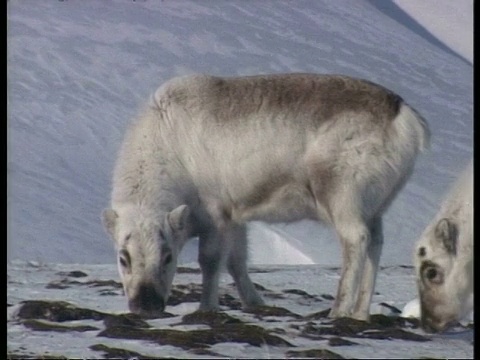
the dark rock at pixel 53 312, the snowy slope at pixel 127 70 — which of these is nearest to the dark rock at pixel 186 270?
the snowy slope at pixel 127 70

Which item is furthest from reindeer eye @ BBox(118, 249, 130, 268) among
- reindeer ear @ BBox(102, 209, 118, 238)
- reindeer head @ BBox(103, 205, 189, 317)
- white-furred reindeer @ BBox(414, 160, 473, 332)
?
white-furred reindeer @ BBox(414, 160, 473, 332)

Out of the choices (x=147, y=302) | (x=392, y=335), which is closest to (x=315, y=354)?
(x=392, y=335)

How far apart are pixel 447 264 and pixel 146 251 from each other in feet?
5.10

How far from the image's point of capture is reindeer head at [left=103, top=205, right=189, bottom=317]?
18.7 ft

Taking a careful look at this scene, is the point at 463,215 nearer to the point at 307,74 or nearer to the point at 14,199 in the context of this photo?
the point at 307,74

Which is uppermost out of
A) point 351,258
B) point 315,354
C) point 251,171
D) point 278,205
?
point 251,171

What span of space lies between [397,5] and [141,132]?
163 cm

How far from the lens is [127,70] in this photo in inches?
242

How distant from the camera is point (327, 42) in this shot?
6.11 meters

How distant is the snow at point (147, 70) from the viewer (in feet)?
19.7

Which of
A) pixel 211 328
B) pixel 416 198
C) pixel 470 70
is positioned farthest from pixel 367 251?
pixel 470 70

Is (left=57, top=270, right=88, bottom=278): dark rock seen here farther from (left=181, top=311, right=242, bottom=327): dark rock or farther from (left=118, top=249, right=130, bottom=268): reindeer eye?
(left=181, top=311, right=242, bottom=327): dark rock

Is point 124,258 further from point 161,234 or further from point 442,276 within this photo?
point 442,276

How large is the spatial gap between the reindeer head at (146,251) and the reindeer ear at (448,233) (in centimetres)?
131
